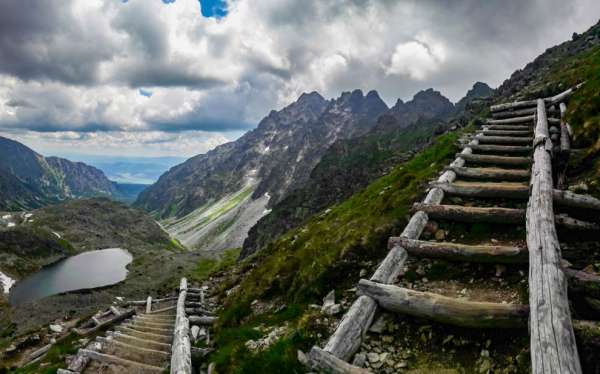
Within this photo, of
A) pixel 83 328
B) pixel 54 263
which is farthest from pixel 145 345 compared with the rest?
pixel 54 263

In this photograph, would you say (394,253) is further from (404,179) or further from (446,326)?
(404,179)

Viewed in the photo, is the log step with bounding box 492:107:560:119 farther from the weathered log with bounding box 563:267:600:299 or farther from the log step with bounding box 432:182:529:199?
the weathered log with bounding box 563:267:600:299

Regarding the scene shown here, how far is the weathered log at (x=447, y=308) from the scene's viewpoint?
5.93m

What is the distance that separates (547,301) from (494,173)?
868 cm

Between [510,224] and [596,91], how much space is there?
933 centimetres

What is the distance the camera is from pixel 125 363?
1363cm

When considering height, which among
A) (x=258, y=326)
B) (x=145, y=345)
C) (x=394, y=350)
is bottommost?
(x=145, y=345)

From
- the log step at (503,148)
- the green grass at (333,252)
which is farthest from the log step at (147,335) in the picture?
the log step at (503,148)

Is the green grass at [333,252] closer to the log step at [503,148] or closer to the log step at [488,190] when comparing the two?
the log step at [503,148]

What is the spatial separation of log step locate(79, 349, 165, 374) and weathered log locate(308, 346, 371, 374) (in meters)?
8.93

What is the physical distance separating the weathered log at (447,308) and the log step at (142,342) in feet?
38.4

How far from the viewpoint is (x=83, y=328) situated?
1203 inches

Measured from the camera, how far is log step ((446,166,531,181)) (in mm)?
12297

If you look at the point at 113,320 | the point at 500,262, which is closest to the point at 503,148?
the point at 500,262
